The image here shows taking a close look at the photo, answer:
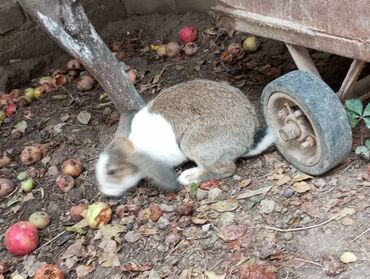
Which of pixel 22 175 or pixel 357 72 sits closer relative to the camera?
pixel 357 72

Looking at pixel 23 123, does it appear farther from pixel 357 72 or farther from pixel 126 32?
pixel 357 72

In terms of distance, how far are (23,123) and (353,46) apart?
9.43 feet

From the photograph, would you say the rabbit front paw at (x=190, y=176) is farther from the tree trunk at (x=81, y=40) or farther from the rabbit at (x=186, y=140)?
the tree trunk at (x=81, y=40)

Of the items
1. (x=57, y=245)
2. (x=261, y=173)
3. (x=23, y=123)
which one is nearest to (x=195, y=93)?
(x=261, y=173)

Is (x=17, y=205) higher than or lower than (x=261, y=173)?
lower

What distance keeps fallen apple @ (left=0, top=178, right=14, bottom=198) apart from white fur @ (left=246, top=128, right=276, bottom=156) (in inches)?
63.7

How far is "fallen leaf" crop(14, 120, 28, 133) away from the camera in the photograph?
4.62m

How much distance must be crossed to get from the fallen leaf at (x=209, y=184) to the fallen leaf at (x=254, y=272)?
692 millimetres

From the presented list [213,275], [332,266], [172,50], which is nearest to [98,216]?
[213,275]

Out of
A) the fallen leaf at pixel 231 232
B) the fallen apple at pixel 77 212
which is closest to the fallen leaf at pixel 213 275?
the fallen leaf at pixel 231 232

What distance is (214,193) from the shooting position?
3309 mm

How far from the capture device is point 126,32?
5844 mm

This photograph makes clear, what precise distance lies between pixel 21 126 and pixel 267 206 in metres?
2.38

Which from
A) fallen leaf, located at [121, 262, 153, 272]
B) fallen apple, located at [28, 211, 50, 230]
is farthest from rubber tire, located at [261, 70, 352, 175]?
fallen apple, located at [28, 211, 50, 230]
